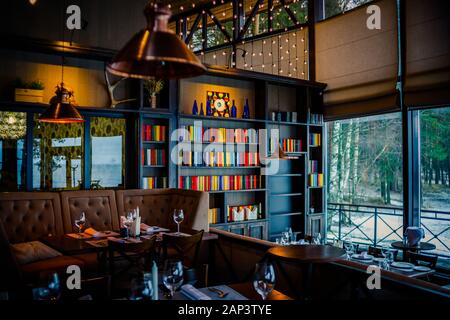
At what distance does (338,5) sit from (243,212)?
168 inches

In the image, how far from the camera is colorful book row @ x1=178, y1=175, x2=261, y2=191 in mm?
7171

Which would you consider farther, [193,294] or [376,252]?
[376,252]

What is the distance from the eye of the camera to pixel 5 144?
5.65 m

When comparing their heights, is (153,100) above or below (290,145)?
above

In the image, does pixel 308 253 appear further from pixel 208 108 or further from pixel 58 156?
pixel 208 108

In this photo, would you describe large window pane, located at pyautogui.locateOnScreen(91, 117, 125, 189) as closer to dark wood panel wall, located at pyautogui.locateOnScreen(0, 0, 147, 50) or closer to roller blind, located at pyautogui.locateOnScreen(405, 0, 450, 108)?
dark wood panel wall, located at pyautogui.locateOnScreen(0, 0, 147, 50)

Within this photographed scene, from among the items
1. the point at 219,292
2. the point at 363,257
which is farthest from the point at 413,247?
the point at 219,292

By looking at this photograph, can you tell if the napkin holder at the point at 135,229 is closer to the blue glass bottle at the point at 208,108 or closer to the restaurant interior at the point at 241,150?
the restaurant interior at the point at 241,150

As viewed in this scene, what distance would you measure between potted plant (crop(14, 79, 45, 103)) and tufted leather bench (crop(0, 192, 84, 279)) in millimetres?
1220

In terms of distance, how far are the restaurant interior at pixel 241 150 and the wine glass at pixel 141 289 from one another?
990 millimetres

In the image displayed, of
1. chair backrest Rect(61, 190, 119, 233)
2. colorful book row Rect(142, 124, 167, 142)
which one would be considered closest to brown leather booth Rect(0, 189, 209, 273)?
chair backrest Rect(61, 190, 119, 233)

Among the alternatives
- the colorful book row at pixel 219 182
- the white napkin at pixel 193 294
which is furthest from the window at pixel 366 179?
the white napkin at pixel 193 294

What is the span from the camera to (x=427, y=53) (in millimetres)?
6598
